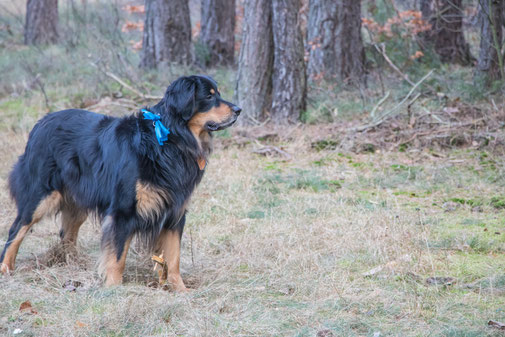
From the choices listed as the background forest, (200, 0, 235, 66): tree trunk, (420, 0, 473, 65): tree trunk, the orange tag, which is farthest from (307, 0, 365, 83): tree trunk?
the orange tag

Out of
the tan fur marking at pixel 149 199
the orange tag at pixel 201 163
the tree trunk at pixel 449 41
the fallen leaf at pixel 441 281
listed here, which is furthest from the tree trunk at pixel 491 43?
the tan fur marking at pixel 149 199

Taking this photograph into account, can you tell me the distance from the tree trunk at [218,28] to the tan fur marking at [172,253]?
1054 cm

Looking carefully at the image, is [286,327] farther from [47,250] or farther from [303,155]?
[303,155]

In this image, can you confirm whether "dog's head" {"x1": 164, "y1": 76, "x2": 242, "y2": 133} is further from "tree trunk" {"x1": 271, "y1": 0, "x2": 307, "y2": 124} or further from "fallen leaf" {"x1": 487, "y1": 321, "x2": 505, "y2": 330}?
"tree trunk" {"x1": 271, "y1": 0, "x2": 307, "y2": 124}

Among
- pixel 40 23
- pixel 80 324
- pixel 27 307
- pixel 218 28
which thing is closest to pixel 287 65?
pixel 218 28

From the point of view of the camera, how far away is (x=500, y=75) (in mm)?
9516

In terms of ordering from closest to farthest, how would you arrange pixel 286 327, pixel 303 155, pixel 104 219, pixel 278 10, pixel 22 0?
pixel 286 327 → pixel 104 219 → pixel 303 155 → pixel 278 10 → pixel 22 0

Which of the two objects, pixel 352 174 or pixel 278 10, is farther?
pixel 278 10

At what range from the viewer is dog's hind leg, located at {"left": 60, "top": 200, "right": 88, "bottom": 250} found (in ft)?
16.5

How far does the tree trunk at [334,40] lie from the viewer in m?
11.4

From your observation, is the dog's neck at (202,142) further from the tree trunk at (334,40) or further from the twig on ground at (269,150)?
the tree trunk at (334,40)

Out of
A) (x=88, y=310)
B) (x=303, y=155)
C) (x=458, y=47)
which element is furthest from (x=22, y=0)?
(x=88, y=310)

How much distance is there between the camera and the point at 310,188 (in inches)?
270

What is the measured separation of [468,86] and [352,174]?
3657mm
